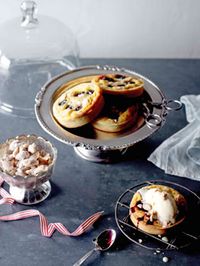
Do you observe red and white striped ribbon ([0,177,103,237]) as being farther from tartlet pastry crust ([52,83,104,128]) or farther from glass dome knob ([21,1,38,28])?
glass dome knob ([21,1,38,28])

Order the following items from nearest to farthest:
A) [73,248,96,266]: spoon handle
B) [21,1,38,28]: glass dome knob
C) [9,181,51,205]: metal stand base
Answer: [73,248,96,266]: spoon handle < [9,181,51,205]: metal stand base < [21,1,38,28]: glass dome knob

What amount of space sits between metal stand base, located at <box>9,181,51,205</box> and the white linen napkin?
217 mm

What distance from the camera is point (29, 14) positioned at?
48.1 inches

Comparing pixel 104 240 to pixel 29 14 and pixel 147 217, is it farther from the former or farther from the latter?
pixel 29 14

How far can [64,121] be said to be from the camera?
104 centimetres

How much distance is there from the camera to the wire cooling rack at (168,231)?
0.94m

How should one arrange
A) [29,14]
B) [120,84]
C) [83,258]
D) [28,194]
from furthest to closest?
[29,14] < [120,84] < [28,194] < [83,258]

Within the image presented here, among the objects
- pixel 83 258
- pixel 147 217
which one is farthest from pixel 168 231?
pixel 83 258

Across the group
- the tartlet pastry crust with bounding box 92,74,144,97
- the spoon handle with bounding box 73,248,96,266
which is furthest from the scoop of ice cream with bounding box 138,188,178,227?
the tartlet pastry crust with bounding box 92,74,144,97

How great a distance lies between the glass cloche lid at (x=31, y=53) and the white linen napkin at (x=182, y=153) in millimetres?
310

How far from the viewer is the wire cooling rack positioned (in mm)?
935

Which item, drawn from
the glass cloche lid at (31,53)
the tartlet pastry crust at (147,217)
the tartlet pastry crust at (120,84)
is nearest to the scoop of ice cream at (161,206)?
the tartlet pastry crust at (147,217)

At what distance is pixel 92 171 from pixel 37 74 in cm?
34

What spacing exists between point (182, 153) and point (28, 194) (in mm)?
306
